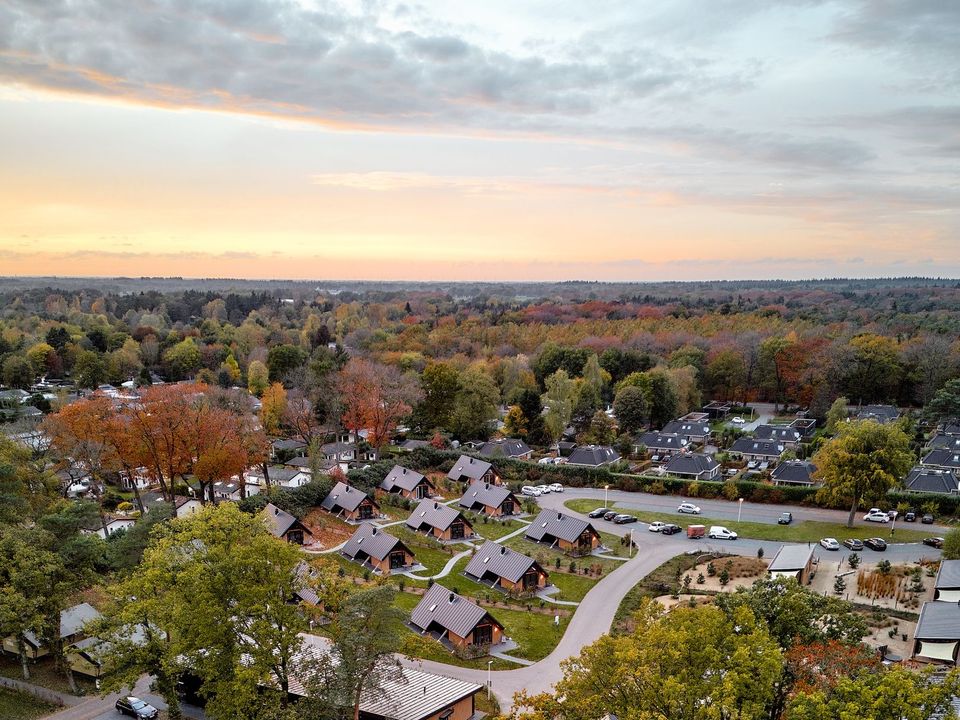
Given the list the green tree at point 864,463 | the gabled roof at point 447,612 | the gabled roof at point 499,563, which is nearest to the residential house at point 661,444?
the green tree at point 864,463

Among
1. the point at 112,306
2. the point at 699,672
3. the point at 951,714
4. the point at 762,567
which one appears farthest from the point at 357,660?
the point at 112,306

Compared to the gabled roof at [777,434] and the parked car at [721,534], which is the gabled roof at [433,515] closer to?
the parked car at [721,534]

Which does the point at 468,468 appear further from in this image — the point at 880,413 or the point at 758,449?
the point at 880,413

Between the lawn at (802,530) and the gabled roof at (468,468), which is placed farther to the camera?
the gabled roof at (468,468)

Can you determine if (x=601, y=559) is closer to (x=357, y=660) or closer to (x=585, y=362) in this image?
(x=357, y=660)

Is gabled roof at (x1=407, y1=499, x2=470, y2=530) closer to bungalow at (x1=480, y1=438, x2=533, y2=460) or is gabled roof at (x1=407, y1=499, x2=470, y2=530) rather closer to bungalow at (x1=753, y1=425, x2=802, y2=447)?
bungalow at (x1=480, y1=438, x2=533, y2=460)

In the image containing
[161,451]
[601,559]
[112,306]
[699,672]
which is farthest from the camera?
[112,306]

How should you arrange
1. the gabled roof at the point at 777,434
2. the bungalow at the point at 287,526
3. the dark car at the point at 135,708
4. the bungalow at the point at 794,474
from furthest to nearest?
the gabled roof at the point at 777,434 → the bungalow at the point at 794,474 → the bungalow at the point at 287,526 → the dark car at the point at 135,708
